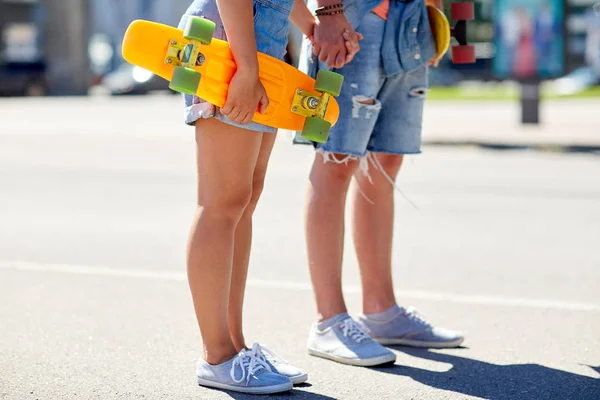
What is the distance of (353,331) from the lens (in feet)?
12.0

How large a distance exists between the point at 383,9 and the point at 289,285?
1768mm

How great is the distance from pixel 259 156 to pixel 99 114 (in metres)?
20.6

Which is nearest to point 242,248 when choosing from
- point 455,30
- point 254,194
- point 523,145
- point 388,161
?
point 254,194

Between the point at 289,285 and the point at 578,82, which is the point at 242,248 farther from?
the point at 578,82

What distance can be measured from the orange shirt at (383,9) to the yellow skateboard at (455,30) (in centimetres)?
23

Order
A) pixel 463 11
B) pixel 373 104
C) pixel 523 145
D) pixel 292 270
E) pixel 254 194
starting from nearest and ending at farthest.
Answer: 1. pixel 254 194
2. pixel 373 104
3. pixel 463 11
4. pixel 292 270
5. pixel 523 145

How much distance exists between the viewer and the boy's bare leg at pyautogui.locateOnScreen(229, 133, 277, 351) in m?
3.31

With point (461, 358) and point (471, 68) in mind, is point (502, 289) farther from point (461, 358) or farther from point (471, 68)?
point (471, 68)

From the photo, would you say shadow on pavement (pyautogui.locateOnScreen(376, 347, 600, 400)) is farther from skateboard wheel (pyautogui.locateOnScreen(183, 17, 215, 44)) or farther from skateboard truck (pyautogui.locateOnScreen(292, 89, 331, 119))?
skateboard wheel (pyautogui.locateOnScreen(183, 17, 215, 44))

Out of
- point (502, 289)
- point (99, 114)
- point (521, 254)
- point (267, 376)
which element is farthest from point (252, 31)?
point (99, 114)

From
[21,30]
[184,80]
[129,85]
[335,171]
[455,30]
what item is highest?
[21,30]

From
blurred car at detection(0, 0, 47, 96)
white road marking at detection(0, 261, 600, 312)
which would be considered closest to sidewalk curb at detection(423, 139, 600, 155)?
white road marking at detection(0, 261, 600, 312)

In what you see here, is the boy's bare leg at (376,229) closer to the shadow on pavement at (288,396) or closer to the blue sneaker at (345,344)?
the blue sneaker at (345,344)

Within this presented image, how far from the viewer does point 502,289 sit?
16.3ft
